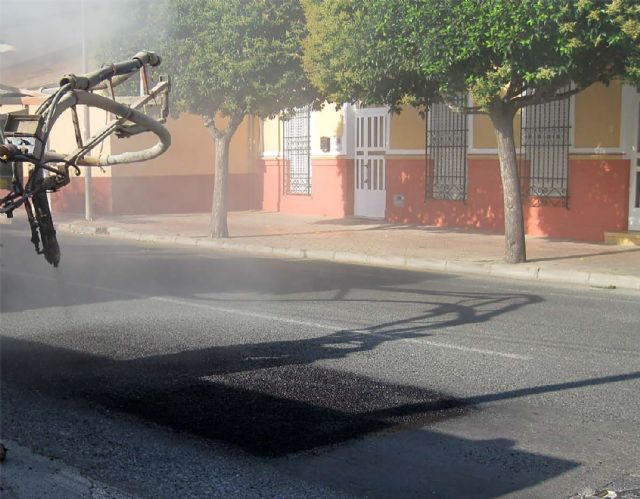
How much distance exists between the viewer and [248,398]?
6445 millimetres

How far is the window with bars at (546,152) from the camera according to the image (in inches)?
637

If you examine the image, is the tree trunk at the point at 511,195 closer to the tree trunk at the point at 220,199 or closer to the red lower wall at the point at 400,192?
the red lower wall at the point at 400,192

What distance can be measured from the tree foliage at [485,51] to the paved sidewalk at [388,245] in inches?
31.9

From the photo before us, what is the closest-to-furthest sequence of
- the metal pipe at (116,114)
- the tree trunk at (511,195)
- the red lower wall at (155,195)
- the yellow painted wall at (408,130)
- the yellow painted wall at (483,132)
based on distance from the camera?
1. the metal pipe at (116,114)
2. the tree trunk at (511,195)
3. the yellow painted wall at (483,132)
4. the yellow painted wall at (408,130)
5. the red lower wall at (155,195)

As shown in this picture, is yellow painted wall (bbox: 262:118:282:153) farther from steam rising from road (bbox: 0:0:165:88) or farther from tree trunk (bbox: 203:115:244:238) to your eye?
steam rising from road (bbox: 0:0:165:88)

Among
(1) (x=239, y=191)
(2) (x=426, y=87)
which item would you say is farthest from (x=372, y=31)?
(1) (x=239, y=191)

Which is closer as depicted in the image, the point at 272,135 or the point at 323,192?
the point at 323,192

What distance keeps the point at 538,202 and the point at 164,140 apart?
12.8 m

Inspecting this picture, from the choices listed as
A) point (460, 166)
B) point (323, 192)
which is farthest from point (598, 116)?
point (323, 192)

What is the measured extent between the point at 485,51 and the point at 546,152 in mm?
5020

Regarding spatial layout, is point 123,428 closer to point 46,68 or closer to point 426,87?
point 46,68

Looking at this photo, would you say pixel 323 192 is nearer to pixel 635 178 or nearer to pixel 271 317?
pixel 635 178

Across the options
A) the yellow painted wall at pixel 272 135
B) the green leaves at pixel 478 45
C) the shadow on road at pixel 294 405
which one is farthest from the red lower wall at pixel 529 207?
the shadow on road at pixel 294 405

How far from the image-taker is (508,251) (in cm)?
1326
